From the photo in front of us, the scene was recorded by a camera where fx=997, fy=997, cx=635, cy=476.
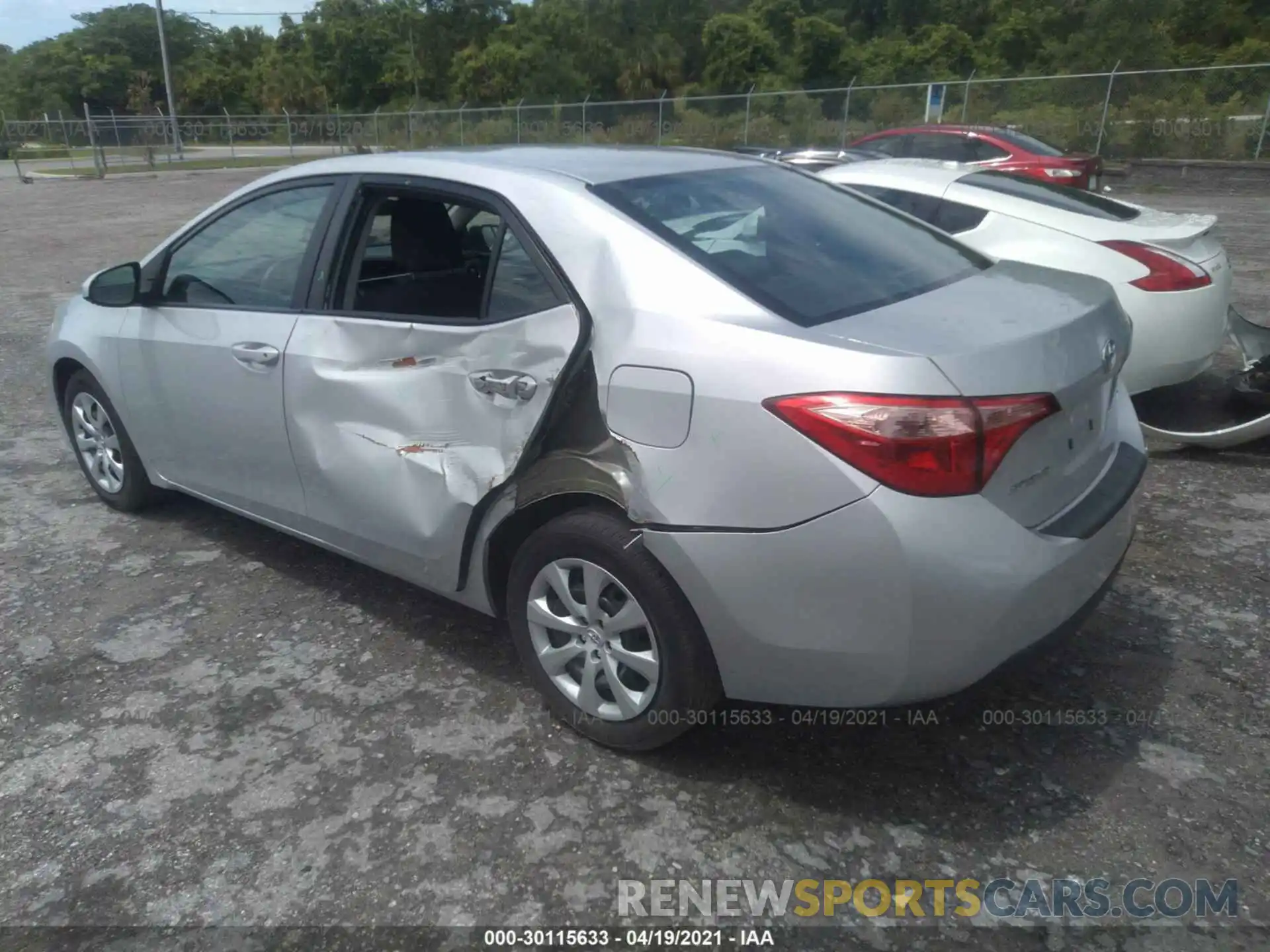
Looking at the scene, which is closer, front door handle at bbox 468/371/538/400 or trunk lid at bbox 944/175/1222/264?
front door handle at bbox 468/371/538/400

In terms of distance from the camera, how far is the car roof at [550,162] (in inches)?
122

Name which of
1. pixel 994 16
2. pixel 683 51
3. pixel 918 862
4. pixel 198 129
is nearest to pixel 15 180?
pixel 198 129

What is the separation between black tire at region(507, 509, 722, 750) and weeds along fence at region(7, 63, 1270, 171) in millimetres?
14038

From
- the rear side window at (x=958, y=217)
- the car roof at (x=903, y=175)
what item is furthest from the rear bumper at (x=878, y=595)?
the car roof at (x=903, y=175)

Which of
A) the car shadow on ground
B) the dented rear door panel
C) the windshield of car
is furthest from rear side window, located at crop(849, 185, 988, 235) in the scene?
the windshield of car

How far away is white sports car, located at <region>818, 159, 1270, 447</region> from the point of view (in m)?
4.97

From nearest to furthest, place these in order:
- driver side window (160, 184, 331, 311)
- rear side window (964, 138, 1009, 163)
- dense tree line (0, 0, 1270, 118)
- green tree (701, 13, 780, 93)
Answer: driver side window (160, 184, 331, 311)
rear side window (964, 138, 1009, 163)
dense tree line (0, 0, 1270, 118)
green tree (701, 13, 780, 93)

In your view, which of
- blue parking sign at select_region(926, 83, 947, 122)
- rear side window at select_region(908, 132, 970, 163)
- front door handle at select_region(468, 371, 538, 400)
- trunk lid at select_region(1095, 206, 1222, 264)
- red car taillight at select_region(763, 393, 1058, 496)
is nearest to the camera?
red car taillight at select_region(763, 393, 1058, 496)

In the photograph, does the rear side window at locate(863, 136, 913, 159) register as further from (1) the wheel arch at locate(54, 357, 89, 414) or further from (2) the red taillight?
(1) the wheel arch at locate(54, 357, 89, 414)

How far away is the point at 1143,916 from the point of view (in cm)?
226

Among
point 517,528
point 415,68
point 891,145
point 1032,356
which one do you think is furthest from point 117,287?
point 415,68

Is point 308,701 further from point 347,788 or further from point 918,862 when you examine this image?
point 918,862

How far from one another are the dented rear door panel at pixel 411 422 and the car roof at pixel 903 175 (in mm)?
3611

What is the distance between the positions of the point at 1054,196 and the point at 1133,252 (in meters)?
0.83
